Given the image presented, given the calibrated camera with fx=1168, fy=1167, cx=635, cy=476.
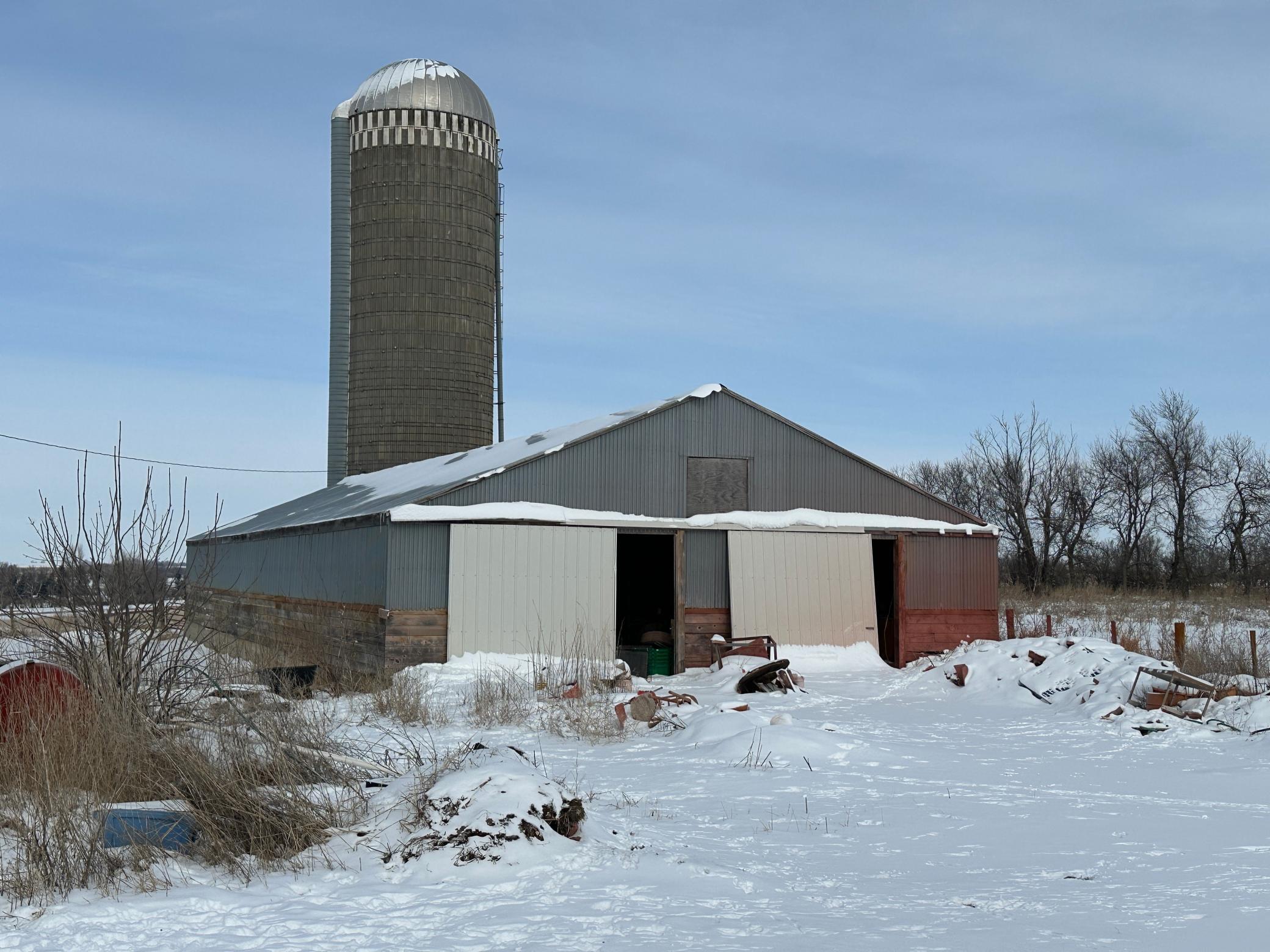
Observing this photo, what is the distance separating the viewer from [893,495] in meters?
21.3

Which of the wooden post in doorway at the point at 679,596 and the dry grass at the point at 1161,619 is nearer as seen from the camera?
the dry grass at the point at 1161,619

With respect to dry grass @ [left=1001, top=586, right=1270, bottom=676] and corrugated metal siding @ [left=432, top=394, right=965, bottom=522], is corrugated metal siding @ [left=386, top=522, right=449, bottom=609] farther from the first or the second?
dry grass @ [left=1001, top=586, right=1270, bottom=676]

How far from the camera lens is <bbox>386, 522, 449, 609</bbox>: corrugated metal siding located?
56.5 feet

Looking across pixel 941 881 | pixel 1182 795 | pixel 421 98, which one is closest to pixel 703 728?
pixel 1182 795

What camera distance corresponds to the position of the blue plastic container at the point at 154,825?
6738 mm

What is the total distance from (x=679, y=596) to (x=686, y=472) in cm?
211

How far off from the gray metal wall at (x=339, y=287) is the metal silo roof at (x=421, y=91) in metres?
1.11

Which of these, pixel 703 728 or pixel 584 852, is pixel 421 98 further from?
pixel 584 852

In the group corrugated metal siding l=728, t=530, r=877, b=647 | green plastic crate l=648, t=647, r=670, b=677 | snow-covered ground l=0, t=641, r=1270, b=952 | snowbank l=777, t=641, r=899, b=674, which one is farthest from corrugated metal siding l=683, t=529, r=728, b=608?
snow-covered ground l=0, t=641, r=1270, b=952

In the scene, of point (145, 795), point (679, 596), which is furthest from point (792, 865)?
point (679, 596)

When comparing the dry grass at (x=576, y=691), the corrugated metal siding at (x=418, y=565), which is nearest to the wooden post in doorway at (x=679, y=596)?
the dry grass at (x=576, y=691)

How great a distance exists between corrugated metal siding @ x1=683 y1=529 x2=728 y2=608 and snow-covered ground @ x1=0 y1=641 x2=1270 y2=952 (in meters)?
7.84

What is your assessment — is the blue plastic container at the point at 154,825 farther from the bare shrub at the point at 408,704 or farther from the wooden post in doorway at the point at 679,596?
the wooden post in doorway at the point at 679,596

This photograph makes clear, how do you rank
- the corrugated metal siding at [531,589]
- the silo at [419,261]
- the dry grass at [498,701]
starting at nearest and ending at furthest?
the dry grass at [498,701]
the corrugated metal siding at [531,589]
the silo at [419,261]
